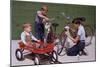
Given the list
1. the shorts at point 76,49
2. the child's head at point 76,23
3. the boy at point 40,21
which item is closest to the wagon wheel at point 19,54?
the boy at point 40,21

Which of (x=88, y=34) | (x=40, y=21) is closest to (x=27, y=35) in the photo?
(x=40, y=21)

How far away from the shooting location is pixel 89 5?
94.5 inches

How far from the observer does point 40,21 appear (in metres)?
2.17

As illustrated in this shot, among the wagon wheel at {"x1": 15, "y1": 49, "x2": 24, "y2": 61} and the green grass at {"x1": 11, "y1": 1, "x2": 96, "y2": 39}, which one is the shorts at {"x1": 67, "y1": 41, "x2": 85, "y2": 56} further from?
the wagon wheel at {"x1": 15, "y1": 49, "x2": 24, "y2": 61}

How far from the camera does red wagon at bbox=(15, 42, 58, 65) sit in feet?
6.82

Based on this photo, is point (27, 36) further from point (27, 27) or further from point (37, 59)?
point (37, 59)

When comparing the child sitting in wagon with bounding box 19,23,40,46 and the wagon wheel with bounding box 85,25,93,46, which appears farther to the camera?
the wagon wheel with bounding box 85,25,93,46

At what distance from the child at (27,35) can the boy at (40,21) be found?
2.6 inches

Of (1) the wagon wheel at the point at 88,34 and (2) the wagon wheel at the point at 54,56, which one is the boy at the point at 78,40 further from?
(2) the wagon wheel at the point at 54,56

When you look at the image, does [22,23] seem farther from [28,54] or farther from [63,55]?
[63,55]

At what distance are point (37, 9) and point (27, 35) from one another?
293 millimetres

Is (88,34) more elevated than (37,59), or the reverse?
(88,34)

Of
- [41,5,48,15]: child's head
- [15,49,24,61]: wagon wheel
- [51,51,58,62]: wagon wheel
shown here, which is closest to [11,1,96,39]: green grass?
[41,5,48,15]: child's head

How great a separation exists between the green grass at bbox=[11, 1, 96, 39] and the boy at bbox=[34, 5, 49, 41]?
0.15 feet
